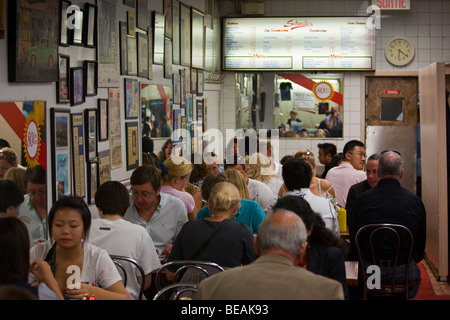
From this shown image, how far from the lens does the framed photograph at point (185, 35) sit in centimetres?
891

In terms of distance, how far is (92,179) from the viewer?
5.61m

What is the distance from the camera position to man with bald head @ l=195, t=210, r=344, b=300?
2664 millimetres

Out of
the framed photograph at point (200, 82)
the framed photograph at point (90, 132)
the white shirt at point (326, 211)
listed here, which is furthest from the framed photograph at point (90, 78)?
the framed photograph at point (200, 82)

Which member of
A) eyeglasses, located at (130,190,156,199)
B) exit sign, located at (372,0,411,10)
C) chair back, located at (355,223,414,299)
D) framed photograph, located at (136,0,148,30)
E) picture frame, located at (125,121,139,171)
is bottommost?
chair back, located at (355,223,414,299)

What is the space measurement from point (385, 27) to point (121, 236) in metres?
7.97

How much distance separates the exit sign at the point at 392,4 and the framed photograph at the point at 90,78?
6466mm

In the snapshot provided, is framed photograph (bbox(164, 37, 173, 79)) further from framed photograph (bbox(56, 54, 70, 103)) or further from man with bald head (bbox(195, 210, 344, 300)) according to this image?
man with bald head (bbox(195, 210, 344, 300))

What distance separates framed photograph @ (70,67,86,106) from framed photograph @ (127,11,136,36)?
1.44 metres

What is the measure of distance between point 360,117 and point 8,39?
316 inches

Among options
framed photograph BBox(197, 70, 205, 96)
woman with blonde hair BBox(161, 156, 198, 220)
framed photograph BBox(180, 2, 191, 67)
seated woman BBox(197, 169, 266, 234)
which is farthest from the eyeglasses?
framed photograph BBox(197, 70, 205, 96)

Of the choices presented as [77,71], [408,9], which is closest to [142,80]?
[77,71]

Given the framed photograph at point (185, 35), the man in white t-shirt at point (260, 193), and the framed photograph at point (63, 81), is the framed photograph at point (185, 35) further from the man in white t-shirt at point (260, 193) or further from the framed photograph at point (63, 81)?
the framed photograph at point (63, 81)

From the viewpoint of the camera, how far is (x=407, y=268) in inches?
202
